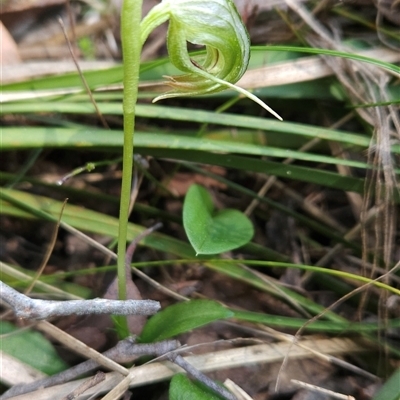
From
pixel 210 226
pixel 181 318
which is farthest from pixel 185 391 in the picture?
pixel 210 226

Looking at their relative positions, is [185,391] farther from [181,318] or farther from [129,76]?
[129,76]

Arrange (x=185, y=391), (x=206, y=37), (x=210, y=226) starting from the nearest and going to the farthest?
(x=206, y=37) < (x=185, y=391) < (x=210, y=226)

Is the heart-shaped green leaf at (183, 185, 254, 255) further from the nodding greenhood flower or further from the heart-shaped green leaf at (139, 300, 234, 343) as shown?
the nodding greenhood flower

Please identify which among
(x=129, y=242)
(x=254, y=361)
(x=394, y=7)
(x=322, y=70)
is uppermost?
(x=394, y=7)

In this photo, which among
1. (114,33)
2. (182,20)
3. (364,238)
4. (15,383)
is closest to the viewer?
(182,20)

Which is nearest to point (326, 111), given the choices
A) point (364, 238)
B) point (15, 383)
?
point (364, 238)

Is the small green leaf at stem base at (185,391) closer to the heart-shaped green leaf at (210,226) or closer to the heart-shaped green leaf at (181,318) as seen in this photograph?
the heart-shaped green leaf at (181,318)

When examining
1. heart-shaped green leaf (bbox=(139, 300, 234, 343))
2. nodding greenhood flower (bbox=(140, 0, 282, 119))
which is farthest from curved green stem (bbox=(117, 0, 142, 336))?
heart-shaped green leaf (bbox=(139, 300, 234, 343))

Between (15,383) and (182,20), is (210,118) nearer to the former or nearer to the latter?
(182,20)
